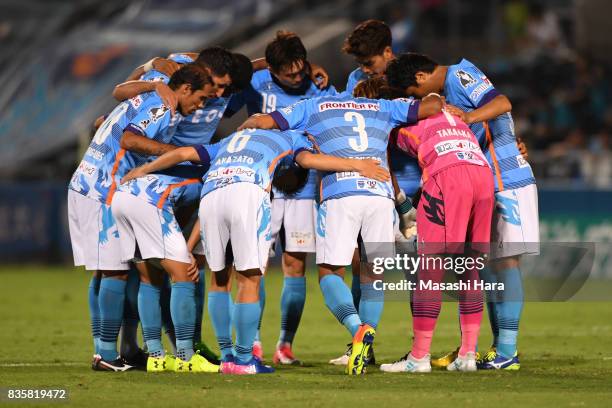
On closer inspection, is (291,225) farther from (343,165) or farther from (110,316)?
(110,316)

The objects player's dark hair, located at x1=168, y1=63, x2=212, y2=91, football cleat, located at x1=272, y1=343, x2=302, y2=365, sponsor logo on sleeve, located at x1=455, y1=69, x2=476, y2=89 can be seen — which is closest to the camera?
player's dark hair, located at x1=168, y1=63, x2=212, y2=91

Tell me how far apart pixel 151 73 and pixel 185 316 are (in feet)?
6.93

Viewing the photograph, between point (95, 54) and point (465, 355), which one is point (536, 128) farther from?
point (465, 355)

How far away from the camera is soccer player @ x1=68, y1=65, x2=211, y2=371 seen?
27.2 feet

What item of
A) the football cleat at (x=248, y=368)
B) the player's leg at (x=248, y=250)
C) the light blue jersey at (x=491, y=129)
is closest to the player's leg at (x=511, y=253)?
the light blue jersey at (x=491, y=129)

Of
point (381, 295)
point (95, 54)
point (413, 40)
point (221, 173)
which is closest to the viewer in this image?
point (221, 173)

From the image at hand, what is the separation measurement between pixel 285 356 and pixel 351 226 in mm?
1407

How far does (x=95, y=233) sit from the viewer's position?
28.2 feet

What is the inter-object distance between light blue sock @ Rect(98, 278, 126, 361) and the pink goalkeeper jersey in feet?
7.79

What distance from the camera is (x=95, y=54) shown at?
78.5ft

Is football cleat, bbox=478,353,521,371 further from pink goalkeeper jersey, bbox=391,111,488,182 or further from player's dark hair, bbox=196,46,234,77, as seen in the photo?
player's dark hair, bbox=196,46,234,77

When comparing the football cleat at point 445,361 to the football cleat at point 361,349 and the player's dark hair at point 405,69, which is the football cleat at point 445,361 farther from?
the player's dark hair at point 405,69

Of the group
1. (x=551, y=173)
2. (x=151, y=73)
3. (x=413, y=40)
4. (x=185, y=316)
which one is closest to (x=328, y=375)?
(x=185, y=316)

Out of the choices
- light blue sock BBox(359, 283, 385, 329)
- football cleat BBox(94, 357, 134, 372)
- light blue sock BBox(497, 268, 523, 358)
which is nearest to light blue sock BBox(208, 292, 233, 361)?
football cleat BBox(94, 357, 134, 372)
